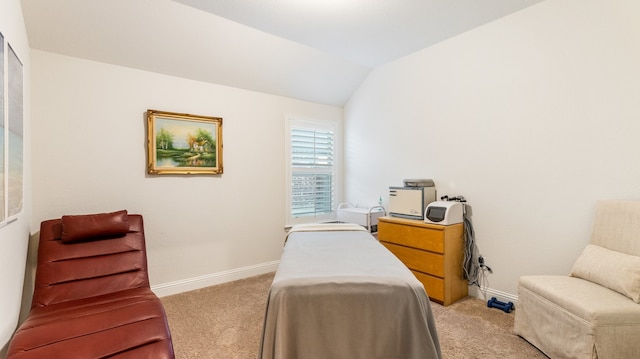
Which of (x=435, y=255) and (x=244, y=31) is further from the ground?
(x=244, y=31)

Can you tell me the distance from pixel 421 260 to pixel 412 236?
236 millimetres

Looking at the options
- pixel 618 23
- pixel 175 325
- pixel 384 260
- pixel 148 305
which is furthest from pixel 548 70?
pixel 175 325

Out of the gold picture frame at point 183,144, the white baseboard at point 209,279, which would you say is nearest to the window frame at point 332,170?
the white baseboard at point 209,279

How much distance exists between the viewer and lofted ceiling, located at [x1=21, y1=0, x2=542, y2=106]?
2.18 meters

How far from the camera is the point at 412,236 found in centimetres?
272

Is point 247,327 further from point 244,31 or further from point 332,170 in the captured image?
point 244,31

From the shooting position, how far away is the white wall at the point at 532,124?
1.92 m

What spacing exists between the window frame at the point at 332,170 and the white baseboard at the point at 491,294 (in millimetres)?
1960

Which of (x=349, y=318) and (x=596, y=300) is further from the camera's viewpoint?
(x=596, y=300)

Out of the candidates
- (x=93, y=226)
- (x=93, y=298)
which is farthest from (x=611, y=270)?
(x=93, y=226)

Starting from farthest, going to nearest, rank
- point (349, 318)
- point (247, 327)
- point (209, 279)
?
point (209, 279)
point (247, 327)
point (349, 318)

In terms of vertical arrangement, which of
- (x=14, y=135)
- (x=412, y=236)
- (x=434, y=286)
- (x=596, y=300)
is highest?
(x=14, y=135)

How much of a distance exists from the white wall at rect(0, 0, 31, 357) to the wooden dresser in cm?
281

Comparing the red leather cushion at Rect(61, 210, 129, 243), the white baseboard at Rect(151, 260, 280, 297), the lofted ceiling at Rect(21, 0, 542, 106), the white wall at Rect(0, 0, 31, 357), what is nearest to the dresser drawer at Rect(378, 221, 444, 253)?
the white baseboard at Rect(151, 260, 280, 297)
